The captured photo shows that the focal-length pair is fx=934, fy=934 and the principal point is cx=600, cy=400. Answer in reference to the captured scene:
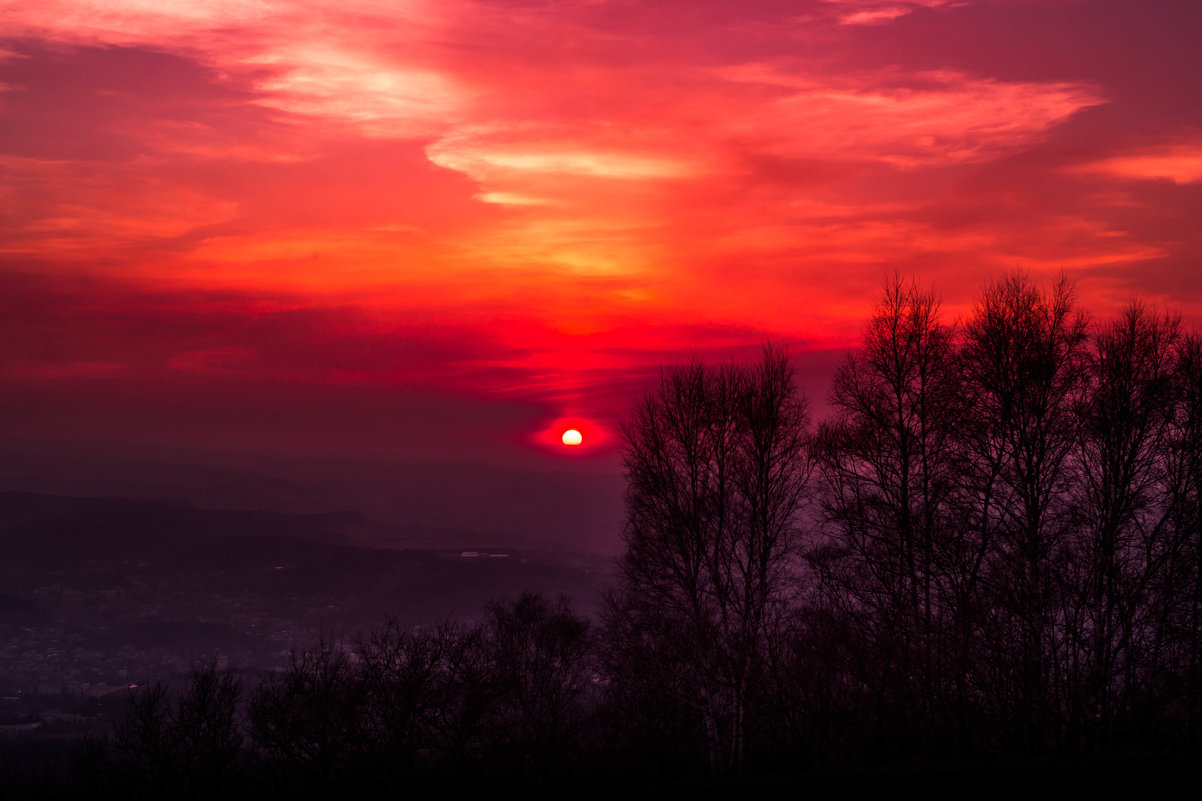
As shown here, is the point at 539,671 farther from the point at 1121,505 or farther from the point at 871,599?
the point at 1121,505

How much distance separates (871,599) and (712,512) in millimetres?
5285

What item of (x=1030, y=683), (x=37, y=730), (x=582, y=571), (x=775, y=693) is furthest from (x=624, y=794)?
(x=582, y=571)

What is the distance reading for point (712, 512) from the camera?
1138 inches

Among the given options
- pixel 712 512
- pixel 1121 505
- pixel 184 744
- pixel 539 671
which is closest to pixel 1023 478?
pixel 1121 505

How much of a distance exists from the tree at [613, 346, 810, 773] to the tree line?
7cm

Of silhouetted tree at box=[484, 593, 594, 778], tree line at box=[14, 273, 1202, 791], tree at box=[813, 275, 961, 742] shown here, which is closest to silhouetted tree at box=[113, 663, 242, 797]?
tree line at box=[14, 273, 1202, 791]

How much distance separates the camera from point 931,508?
90.4 ft

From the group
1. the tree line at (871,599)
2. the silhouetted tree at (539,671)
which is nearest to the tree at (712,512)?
the tree line at (871,599)

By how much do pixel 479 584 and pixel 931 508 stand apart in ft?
516

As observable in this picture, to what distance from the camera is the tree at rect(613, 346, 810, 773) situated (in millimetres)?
27750

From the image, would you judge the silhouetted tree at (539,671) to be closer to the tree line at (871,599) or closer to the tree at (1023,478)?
the tree line at (871,599)

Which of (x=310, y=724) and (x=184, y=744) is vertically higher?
(x=310, y=724)

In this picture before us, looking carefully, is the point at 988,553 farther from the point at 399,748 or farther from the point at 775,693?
the point at 399,748

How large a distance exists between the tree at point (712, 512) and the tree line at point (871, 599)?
0.07 m
